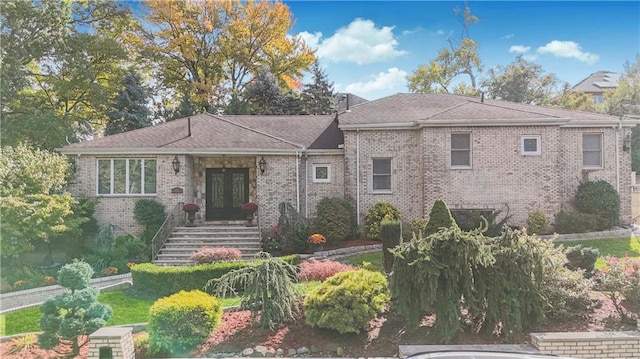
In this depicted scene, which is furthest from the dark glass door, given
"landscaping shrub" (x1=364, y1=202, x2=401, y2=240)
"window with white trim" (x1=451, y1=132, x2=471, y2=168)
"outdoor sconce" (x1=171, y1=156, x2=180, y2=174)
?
"window with white trim" (x1=451, y1=132, x2=471, y2=168)

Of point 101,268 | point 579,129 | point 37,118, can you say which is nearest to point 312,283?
point 101,268

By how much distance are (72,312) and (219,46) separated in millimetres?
28584

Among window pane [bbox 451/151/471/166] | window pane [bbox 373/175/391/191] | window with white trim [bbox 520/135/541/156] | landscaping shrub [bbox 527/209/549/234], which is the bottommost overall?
landscaping shrub [bbox 527/209/549/234]

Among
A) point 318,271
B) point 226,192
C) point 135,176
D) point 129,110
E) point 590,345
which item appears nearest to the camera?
point 590,345

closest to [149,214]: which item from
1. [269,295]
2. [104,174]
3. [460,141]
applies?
[104,174]

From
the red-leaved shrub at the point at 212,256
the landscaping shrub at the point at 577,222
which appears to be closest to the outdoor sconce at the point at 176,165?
the red-leaved shrub at the point at 212,256

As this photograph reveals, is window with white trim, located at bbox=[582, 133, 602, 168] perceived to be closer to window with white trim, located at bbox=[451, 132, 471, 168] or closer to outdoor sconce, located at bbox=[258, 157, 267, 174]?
window with white trim, located at bbox=[451, 132, 471, 168]

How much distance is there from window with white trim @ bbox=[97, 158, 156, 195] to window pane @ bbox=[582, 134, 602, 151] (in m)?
16.6

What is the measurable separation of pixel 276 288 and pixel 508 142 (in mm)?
11206

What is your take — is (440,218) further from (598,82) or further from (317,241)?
(598,82)

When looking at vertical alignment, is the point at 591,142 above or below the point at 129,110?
below

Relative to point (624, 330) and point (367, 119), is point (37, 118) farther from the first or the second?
point (624, 330)

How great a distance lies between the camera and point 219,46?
3097 cm

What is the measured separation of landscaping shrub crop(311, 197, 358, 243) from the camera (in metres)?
13.3
